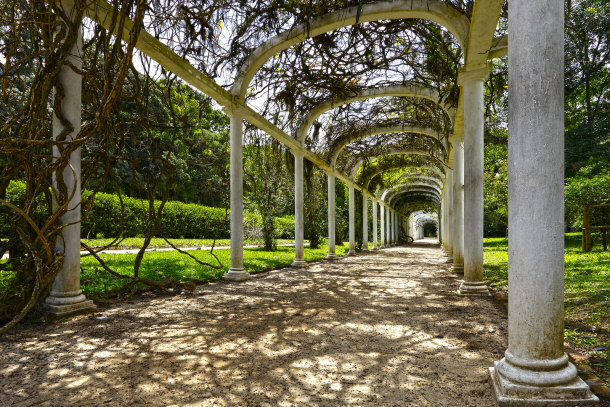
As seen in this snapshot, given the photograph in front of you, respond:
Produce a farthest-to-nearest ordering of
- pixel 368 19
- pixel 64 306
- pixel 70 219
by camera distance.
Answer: pixel 368 19 → pixel 70 219 → pixel 64 306

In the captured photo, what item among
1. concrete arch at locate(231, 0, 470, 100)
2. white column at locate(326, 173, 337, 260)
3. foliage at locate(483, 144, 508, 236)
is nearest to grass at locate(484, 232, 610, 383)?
concrete arch at locate(231, 0, 470, 100)

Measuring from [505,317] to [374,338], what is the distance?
169 cm

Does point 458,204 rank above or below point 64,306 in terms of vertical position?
above

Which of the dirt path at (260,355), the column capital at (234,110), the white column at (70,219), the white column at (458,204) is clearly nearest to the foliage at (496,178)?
the white column at (458,204)

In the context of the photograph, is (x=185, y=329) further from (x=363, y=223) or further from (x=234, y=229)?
(x=363, y=223)

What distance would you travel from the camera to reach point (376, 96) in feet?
28.7

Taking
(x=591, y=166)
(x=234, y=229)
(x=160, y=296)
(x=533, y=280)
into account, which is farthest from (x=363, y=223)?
(x=533, y=280)

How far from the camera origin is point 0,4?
3.96 m

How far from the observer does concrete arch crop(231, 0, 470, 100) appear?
4.97 meters

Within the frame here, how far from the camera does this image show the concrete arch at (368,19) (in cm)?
497

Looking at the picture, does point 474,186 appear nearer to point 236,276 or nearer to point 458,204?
point 458,204

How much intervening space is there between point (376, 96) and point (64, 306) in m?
7.68

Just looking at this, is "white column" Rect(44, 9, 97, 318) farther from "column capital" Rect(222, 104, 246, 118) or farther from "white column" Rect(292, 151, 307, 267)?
"white column" Rect(292, 151, 307, 267)

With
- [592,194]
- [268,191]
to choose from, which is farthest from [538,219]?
[592,194]
